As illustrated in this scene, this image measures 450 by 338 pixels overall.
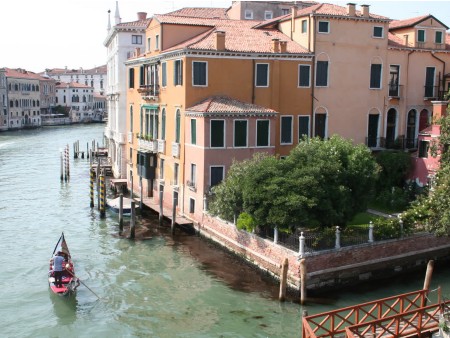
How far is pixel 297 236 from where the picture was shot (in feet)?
53.7

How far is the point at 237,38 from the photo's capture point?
912 inches

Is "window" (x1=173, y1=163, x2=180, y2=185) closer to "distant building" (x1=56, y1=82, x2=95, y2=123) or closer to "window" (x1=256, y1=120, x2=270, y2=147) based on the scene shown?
"window" (x1=256, y1=120, x2=270, y2=147)

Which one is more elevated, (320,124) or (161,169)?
(320,124)

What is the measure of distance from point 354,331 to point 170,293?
624cm

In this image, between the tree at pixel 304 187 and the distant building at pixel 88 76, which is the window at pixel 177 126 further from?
the distant building at pixel 88 76

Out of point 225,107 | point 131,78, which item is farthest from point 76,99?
point 225,107

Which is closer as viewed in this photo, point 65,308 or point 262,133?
point 65,308

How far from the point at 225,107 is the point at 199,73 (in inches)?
72.4

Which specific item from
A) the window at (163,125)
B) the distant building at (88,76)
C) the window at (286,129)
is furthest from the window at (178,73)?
the distant building at (88,76)

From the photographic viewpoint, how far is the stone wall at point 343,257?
1590 centimetres

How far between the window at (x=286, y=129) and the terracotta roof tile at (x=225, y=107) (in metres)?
1.87

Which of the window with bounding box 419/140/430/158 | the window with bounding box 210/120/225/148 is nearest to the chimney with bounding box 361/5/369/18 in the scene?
the window with bounding box 419/140/430/158

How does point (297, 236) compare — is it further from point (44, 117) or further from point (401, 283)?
point (44, 117)

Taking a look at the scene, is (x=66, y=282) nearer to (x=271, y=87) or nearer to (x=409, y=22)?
(x=271, y=87)
